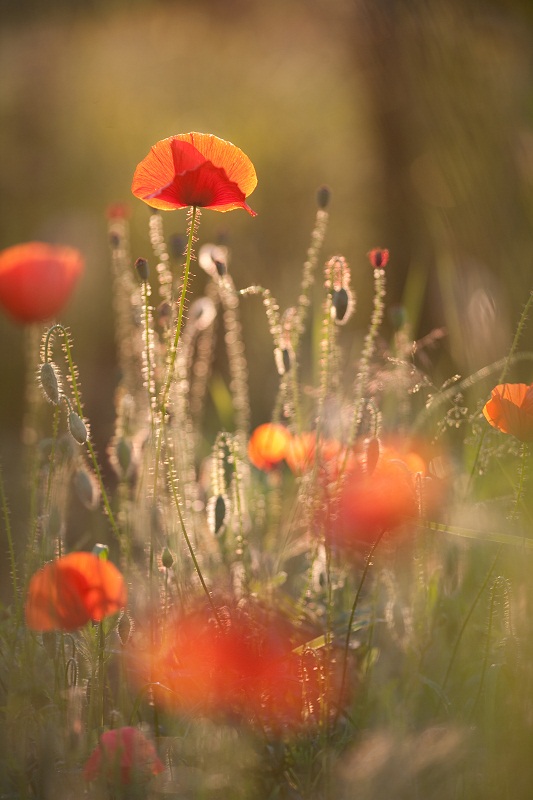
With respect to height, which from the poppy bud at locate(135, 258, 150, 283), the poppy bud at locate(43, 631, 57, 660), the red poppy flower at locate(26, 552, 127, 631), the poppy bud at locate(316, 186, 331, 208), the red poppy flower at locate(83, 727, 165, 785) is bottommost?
the red poppy flower at locate(83, 727, 165, 785)

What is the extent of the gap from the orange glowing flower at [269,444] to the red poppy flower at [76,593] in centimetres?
67

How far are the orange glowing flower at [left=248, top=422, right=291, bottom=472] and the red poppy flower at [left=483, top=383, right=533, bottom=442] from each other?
0.60 m

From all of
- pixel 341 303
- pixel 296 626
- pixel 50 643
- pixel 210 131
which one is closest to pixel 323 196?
pixel 341 303

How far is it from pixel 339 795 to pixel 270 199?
3.74m

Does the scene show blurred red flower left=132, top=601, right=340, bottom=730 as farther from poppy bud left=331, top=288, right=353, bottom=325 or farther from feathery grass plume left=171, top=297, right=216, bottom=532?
poppy bud left=331, top=288, right=353, bottom=325

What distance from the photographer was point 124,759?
1082 millimetres

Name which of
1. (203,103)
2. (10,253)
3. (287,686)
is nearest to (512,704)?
(287,686)

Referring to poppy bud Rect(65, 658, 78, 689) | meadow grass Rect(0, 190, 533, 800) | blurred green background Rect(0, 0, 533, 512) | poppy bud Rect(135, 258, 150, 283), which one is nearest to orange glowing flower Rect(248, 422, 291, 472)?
meadow grass Rect(0, 190, 533, 800)

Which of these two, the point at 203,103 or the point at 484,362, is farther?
the point at 203,103

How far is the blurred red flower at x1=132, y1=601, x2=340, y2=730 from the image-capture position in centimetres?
127

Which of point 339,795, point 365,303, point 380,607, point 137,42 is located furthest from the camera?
point 137,42

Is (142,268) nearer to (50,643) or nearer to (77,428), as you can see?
(77,428)

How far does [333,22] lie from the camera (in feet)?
15.6

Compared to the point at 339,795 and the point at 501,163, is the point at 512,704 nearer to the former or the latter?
the point at 339,795
